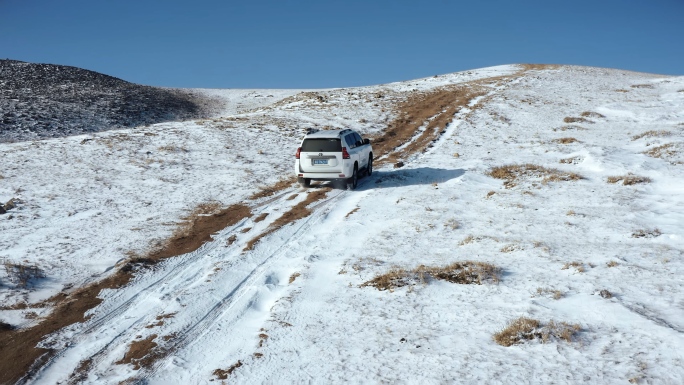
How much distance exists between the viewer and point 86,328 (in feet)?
24.7

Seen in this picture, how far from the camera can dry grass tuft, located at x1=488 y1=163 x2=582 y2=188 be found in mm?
16266

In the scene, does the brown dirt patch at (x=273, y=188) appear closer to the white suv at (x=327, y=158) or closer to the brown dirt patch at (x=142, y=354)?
the white suv at (x=327, y=158)

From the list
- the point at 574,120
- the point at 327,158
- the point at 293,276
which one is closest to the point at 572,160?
the point at 327,158

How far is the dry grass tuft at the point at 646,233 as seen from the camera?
10367mm

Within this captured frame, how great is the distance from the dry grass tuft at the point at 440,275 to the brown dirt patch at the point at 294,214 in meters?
3.68

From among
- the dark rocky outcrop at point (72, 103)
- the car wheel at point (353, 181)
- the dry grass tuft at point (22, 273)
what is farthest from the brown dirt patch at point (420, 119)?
the dark rocky outcrop at point (72, 103)

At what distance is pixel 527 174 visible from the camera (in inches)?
681

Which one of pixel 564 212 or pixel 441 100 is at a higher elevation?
pixel 441 100

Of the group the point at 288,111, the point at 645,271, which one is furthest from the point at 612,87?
the point at 645,271

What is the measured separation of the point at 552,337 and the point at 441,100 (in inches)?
1433

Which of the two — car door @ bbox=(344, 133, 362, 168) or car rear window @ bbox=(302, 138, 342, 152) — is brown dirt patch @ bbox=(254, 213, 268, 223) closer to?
car rear window @ bbox=(302, 138, 342, 152)

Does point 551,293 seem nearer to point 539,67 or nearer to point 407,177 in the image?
point 407,177

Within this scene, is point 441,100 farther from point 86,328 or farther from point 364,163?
point 86,328

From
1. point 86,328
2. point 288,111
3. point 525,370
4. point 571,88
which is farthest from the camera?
point 571,88
